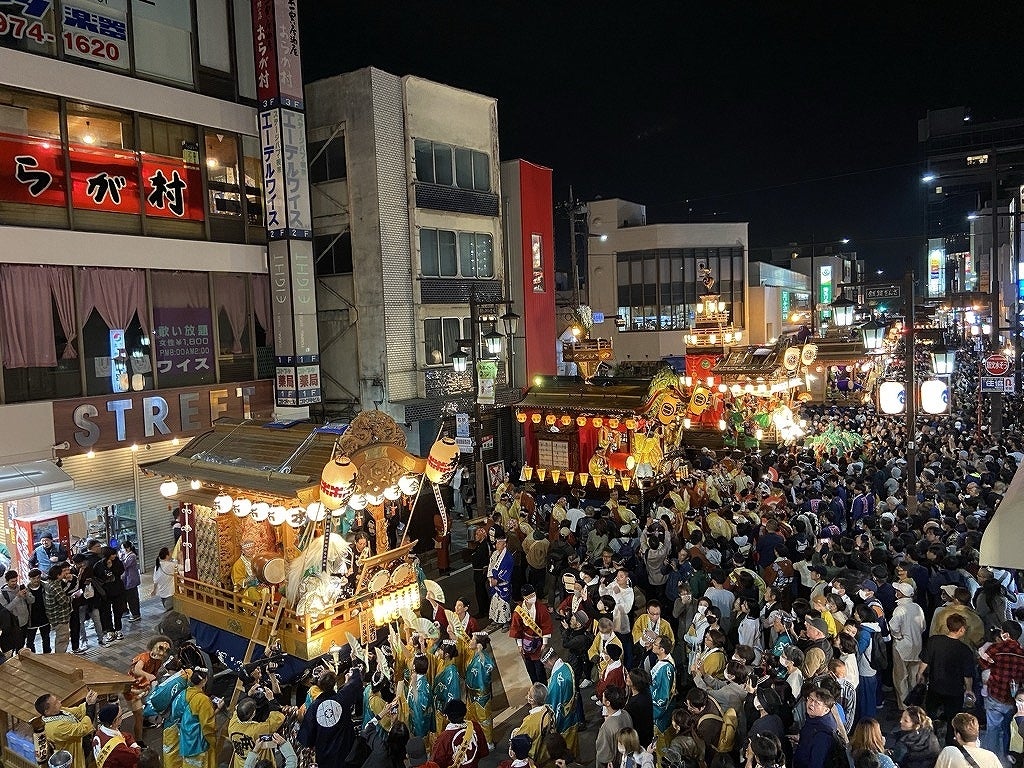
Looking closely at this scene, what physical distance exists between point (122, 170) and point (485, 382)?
31.7 ft

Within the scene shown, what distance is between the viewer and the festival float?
37.2 feet

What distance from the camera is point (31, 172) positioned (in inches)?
615

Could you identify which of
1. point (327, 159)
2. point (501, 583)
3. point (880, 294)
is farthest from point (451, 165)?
point (501, 583)

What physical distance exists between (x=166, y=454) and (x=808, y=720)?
53.9 ft

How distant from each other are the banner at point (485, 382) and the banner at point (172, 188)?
8054 millimetres

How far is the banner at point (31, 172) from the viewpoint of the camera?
50.2ft

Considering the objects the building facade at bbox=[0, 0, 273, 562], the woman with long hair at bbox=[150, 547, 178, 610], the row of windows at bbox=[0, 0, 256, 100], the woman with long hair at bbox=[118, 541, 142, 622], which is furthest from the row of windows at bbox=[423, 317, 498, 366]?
the woman with long hair at bbox=[118, 541, 142, 622]

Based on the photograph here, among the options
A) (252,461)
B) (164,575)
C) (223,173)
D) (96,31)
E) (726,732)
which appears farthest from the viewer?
(223,173)

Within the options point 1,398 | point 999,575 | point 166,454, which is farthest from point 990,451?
point 1,398

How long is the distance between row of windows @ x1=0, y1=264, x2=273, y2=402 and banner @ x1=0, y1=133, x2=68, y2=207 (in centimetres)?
146

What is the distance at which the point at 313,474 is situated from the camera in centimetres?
1147

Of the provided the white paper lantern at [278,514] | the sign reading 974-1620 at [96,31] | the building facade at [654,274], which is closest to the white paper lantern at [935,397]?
the white paper lantern at [278,514]

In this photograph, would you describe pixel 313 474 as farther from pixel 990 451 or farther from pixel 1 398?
pixel 990 451

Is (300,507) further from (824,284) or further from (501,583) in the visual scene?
(824,284)
